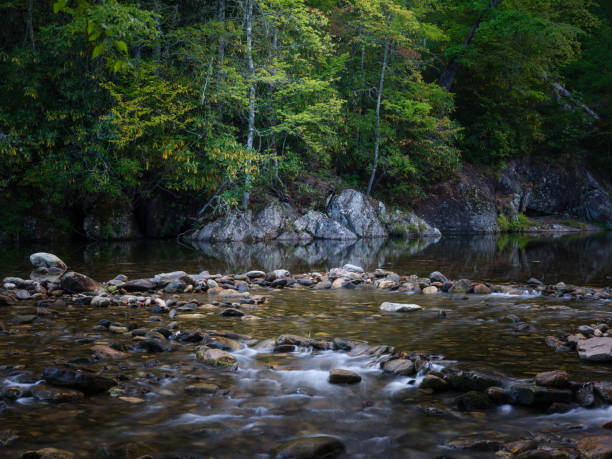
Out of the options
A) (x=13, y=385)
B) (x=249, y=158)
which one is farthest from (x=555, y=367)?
(x=249, y=158)

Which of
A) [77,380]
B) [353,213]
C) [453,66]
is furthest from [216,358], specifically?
[453,66]

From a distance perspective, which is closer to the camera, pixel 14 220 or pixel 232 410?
pixel 232 410

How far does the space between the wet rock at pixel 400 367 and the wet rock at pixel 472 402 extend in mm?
573

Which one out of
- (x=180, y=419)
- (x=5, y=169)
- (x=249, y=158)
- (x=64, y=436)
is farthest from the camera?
(x=249, y=158)

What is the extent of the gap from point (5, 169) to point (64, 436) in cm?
1673

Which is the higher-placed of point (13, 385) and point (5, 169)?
point (5, 169)

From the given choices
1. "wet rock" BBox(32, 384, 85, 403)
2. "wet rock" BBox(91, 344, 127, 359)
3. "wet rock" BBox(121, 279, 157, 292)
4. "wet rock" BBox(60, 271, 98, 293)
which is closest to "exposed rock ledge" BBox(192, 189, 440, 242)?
"wet rock" BBox(121, 279, 157, 292)

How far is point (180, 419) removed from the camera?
106 inches

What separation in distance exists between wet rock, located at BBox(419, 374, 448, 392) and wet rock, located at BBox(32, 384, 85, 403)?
2.34 metres

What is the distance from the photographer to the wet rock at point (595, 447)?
85.8 inches

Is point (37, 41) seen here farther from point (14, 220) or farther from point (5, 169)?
point (14, 220)

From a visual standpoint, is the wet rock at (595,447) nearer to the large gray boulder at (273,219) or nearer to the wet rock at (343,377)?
the wet rock at (343,377)

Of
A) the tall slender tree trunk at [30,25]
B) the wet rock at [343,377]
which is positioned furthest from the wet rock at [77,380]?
the tall slender tree trunk at [30,25]

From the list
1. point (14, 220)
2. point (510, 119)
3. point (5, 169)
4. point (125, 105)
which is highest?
point (510, 119)
